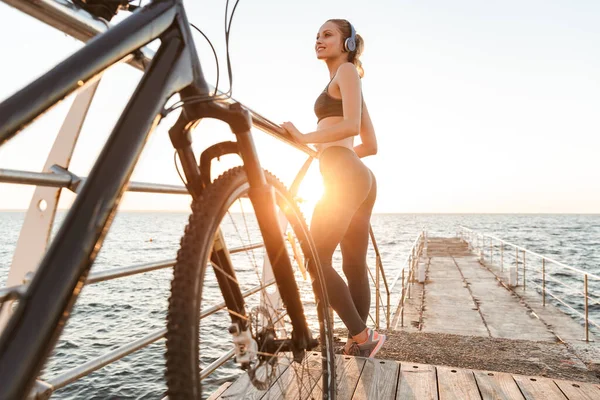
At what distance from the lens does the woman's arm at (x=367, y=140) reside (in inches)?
107

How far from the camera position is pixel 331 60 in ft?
8.26

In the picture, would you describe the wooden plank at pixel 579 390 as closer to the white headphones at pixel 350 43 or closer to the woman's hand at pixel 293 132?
the woman's hand at pixel 293 132

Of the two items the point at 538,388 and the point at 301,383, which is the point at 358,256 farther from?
the point at 538,388

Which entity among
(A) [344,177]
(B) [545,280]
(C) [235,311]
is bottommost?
(B) [545,280]

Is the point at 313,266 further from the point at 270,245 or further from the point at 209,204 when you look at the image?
the point at 209,204

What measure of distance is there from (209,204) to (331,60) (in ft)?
5.59

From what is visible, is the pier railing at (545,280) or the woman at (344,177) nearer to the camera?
the woman at (344,177)

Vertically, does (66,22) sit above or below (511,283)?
above

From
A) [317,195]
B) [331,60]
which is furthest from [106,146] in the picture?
[331,60]

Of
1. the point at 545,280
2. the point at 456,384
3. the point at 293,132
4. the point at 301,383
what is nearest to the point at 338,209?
the point at 293,132

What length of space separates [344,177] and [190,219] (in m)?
1.31

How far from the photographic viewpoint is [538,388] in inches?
85.1

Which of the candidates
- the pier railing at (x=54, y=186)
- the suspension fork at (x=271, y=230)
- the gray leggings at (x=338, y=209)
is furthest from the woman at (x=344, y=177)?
the pier railing at (x=54, y=186)

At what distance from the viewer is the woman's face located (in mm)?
2471
